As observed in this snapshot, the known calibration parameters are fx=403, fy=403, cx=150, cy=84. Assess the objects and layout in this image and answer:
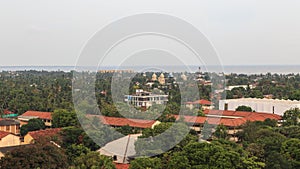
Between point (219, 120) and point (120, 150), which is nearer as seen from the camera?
point (120, 150)

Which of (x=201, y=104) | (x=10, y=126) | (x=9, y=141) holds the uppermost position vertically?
(x=201, y=104)

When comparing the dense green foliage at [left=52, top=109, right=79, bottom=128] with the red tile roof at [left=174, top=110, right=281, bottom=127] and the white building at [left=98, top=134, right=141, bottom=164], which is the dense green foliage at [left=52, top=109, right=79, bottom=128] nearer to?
the red tile roof at [left=174, top=110, right=281, bottom=127]

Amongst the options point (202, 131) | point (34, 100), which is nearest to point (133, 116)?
point (202, 131)

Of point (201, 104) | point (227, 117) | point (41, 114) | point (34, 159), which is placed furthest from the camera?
point (41, 114)

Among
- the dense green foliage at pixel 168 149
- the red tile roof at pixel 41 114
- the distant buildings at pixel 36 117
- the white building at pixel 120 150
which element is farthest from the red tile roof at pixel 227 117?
the red tile roof at pixel 41 114

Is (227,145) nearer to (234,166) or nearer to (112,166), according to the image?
(234,166)

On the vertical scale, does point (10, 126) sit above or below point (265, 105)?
below

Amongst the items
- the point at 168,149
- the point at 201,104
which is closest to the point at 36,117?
the point at 201,104

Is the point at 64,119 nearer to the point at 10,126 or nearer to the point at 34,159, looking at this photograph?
the point at 10,126
